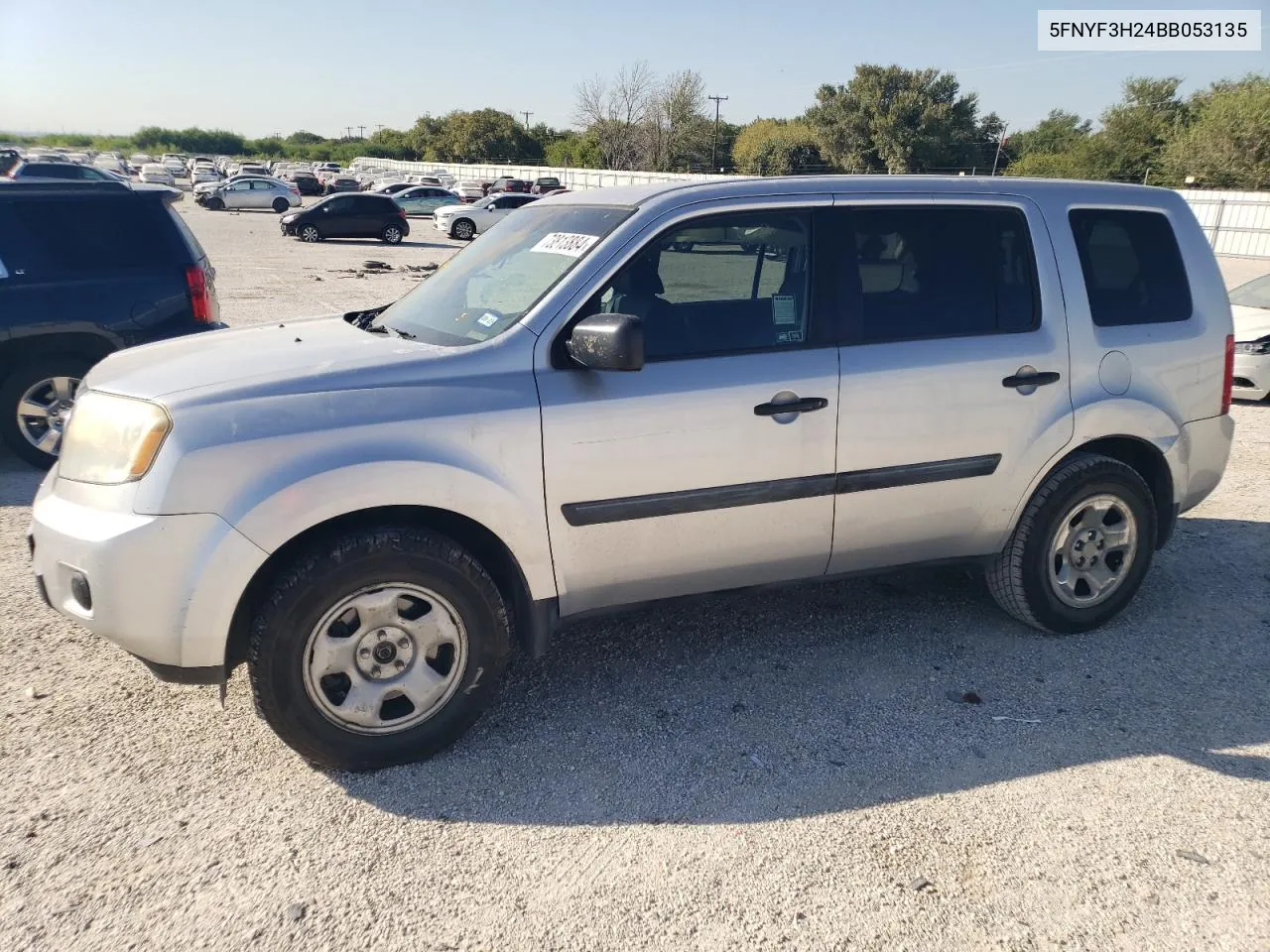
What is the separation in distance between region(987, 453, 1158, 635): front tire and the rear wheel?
5973 mm

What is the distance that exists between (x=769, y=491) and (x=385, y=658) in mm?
1498

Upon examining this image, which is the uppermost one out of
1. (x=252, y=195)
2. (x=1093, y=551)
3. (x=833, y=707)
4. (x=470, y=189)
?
(x=470, y=189)

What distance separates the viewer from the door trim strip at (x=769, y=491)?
3.27 meters

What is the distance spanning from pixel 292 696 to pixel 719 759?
1.45 meters

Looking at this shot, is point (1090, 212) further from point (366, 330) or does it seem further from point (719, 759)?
point (366, 330)

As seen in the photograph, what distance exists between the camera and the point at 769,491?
347 cm

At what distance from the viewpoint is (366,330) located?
12.6ft

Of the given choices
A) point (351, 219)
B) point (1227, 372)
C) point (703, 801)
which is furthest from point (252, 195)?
point (703, 801)

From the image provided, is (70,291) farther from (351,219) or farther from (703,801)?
(351,219)

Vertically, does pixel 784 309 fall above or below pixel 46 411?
above

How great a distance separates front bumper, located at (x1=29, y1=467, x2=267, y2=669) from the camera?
2807 mm

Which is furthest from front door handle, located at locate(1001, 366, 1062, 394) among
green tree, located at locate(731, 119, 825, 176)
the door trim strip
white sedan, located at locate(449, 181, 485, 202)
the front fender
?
green tree, located at locate(731, 119, 825, 176)

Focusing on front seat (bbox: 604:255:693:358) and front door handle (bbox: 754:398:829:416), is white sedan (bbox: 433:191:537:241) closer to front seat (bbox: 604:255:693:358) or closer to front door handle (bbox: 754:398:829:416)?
front seat (bbox: 604:255:693:358)

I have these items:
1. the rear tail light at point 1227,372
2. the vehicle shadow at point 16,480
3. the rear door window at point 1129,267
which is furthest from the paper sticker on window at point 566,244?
the vehicle shadow at point 16,480
